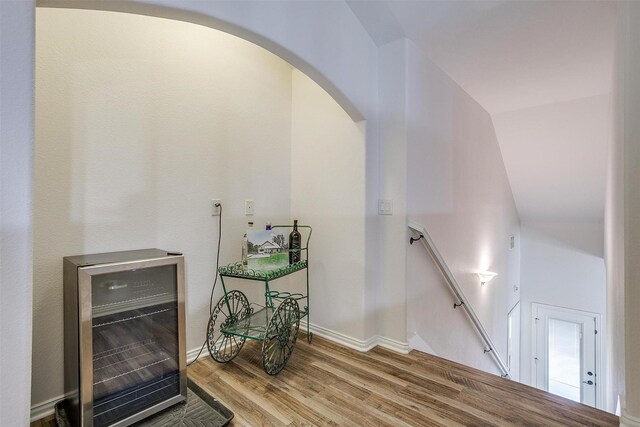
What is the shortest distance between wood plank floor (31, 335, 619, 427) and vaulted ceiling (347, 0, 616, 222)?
100 inches

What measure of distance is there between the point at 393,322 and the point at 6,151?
7.91ft

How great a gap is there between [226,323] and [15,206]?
5.06 feet

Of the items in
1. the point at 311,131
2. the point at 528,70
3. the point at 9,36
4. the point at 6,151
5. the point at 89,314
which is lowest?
the point at 89,314

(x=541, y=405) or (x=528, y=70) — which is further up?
(x=528, y=70)

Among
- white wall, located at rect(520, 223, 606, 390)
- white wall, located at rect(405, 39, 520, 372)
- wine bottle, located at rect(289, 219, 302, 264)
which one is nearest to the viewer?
wine bottle, located at rect(289, 219, 302, 264)

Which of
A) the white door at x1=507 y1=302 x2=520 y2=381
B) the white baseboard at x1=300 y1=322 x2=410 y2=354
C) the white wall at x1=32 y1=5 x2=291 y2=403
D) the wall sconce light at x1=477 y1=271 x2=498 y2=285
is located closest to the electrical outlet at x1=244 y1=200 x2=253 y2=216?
the white wall at x1=32 y1=5 x2=291 y2=403

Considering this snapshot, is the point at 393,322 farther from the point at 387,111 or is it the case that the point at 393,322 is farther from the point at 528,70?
the point at 528,70

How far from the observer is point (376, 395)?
71.1 inches

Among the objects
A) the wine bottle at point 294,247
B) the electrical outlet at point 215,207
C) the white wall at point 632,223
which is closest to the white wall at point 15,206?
the electrical outlet at point 215,207

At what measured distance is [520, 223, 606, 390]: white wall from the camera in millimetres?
5309

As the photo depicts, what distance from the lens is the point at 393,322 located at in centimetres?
245

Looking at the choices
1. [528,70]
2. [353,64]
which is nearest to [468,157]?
[528,70]

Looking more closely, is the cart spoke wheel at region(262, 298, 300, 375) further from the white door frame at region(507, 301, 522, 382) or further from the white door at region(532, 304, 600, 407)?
the white door at region(532, 304, 600, 407)

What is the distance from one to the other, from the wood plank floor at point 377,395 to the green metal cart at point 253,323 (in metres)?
0.09
